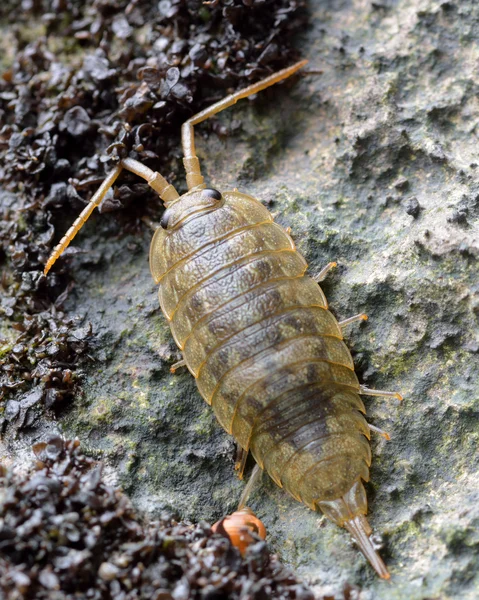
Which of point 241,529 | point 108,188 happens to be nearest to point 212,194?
point 108,188

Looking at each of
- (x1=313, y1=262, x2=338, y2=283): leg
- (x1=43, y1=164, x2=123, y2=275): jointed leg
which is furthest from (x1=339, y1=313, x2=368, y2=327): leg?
(x1=43, y1=164, x2=123, y2=275): jointed leg

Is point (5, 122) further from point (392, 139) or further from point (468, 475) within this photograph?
point (468, 475)

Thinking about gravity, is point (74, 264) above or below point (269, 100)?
below

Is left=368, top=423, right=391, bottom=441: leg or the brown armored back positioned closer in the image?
the brown armored back

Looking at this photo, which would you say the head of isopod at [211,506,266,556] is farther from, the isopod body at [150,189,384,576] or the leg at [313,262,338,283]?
the leg at [313,262,338,283]

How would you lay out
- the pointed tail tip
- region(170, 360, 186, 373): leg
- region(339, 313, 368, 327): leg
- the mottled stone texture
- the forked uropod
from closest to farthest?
the pointed tail tip
the forked uropod
the mottled stone texture
region(339, 313, 368, 327): leg
region(170, 360, 186, 373): leg

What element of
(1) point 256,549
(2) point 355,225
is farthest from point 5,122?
(1) point 256,549

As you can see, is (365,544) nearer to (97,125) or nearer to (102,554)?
(102,554)
